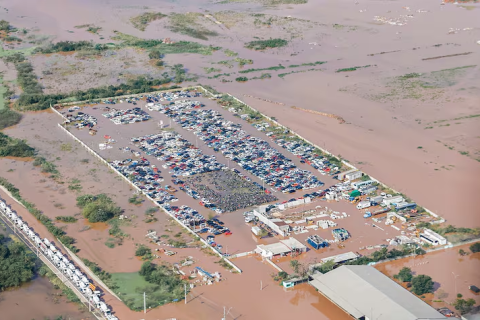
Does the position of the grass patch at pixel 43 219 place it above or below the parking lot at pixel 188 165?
below

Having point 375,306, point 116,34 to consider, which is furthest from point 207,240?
point 116,34

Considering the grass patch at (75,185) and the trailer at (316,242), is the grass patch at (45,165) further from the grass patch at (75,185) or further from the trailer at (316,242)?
the trailer at (316,242)

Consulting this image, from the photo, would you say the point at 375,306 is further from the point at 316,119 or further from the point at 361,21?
the point at 361,21

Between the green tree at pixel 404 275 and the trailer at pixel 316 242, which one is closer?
the green tree at pixel 404 275

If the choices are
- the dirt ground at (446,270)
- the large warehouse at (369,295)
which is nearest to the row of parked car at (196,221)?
the large warehouse at (369,295)

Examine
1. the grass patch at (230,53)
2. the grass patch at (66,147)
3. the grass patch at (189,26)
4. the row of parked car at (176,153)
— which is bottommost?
the grass patch at (66,147)
